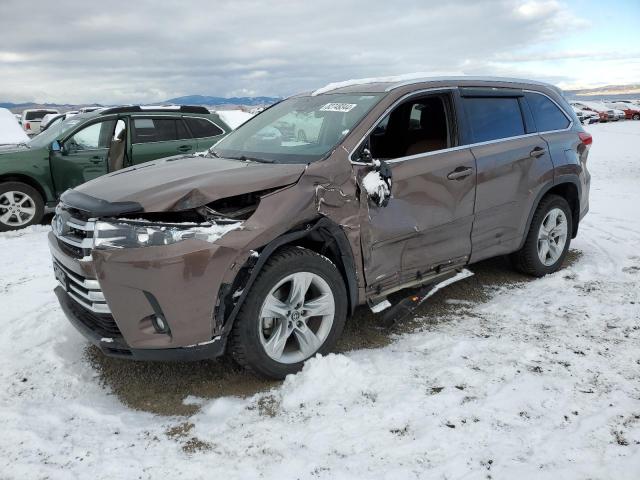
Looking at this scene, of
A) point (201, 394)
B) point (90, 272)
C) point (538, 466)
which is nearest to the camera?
point (538, 466)

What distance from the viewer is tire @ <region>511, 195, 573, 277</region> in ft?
15.8

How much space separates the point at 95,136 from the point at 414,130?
222 inches

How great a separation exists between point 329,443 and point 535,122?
11.4 ft

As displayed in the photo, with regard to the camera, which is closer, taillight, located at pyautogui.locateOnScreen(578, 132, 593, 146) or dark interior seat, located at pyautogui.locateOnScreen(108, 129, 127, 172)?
taillight, located at pyautogui.locateOnScreen(578, 132, 593, 146)

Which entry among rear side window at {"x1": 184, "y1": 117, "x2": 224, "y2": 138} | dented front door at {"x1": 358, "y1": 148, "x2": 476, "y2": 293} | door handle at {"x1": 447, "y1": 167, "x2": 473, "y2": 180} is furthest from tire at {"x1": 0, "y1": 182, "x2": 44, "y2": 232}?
door handle at {"x1": 447, "y1": 167, "x2": 473, "y2": 180}

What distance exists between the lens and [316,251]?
340 cm

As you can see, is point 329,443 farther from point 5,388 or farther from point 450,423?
point 5,388

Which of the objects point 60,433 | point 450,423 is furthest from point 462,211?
point 60,433

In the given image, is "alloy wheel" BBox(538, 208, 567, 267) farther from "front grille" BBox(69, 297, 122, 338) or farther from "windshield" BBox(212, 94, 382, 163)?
"front grille" BBox(69, 297, 122, 338)

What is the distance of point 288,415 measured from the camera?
9.45 feet

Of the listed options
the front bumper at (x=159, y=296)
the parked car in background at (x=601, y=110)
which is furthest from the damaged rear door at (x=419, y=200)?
the parked car in background at (x=601, y=110)

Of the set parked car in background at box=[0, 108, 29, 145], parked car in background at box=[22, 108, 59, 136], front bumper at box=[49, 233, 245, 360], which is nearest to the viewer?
front bumper at box=[49, 233, 245, 360]

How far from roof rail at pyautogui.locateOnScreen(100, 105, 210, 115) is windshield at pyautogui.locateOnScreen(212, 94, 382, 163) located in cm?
441

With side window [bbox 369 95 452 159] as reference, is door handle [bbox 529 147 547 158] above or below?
below
